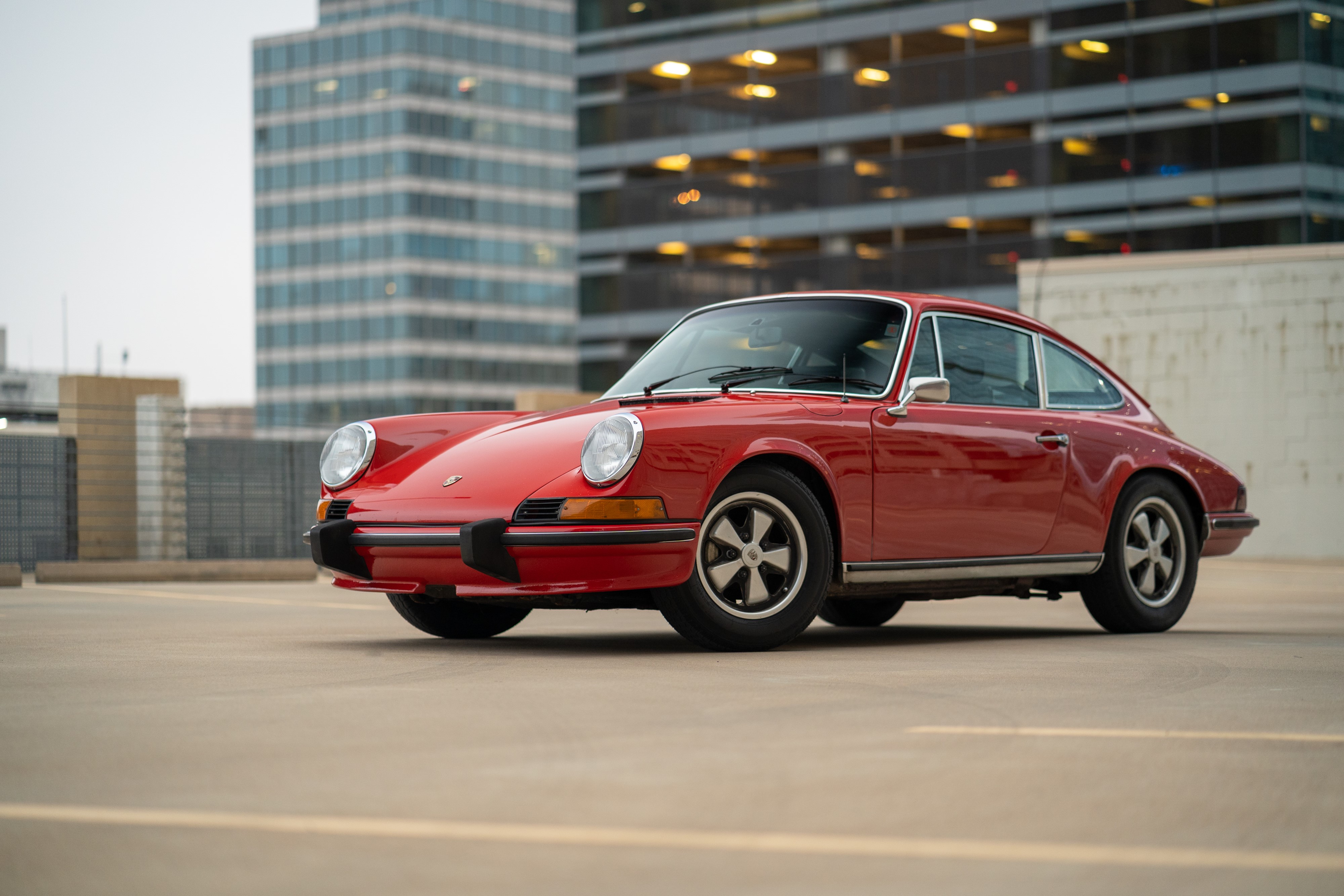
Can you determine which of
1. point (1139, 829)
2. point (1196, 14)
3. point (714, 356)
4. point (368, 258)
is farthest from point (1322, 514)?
point (368, 258)

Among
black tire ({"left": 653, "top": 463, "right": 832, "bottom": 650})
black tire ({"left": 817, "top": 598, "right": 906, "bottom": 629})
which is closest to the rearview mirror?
black tire ({"left": 653, "top": 463, "right": 832, "bottom": 650})

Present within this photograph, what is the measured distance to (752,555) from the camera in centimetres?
655

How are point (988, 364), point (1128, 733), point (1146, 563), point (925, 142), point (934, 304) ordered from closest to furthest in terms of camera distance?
point (1128, 733)
point (934, 304)
point (988, 364)
point (1146, 563)
point (925, 142)

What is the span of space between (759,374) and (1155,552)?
92.4 inches

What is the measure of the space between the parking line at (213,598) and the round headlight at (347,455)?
8.47ft

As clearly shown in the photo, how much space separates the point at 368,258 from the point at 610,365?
44161 millimetres

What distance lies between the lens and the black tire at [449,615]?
7.55 m

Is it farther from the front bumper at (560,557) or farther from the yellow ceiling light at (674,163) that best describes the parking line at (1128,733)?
the yellow ceiling light at (674,163)

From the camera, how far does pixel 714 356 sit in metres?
7.66

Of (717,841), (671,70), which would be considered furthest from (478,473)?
(671,70)

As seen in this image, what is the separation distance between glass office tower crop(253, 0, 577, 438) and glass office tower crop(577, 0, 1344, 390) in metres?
40.8

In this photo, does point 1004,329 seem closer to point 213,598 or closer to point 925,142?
point 213,598

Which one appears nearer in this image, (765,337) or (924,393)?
(924,393)

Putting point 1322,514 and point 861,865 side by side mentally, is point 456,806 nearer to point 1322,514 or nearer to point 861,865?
point 861,865
